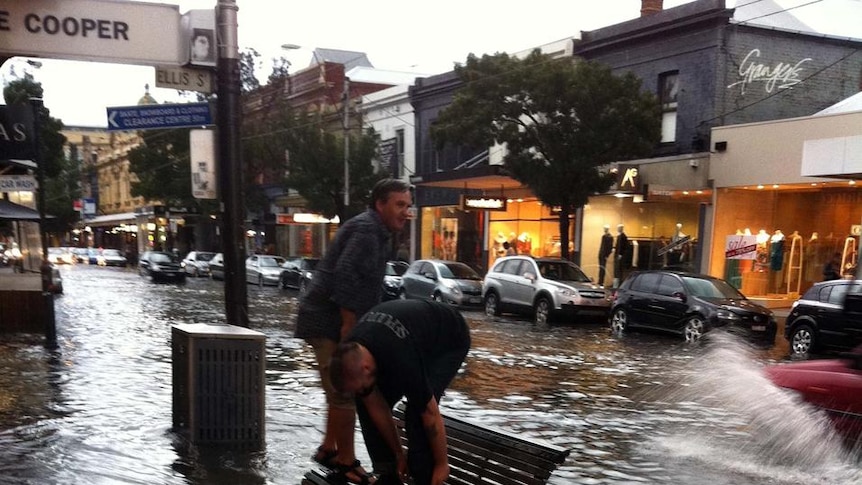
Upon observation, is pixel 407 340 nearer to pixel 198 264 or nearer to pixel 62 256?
pixel 198 264

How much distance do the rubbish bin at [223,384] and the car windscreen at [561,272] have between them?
13254 mm

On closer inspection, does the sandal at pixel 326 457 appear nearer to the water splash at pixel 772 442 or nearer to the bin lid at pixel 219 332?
the bin lid at pixel 219 332

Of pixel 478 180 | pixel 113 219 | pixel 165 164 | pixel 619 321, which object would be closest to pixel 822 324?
pixel 619 321

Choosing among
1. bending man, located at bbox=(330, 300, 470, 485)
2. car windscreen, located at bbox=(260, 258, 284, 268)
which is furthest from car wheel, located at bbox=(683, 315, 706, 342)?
car windscreen, located at bbox=(260, 258, 284, 268)

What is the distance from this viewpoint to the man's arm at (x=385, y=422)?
395 cm

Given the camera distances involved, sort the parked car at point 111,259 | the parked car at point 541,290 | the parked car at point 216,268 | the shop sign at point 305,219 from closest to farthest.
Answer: the parked car at point 541,290 → the parked car at point 216,268 → the shop sign at point 305,219 → the parked car at point 111,259

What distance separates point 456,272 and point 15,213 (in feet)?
40.6

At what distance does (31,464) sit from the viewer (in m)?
5.31

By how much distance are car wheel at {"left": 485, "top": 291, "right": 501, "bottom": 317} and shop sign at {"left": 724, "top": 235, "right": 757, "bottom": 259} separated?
644cm

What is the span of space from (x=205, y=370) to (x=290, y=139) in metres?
27.5

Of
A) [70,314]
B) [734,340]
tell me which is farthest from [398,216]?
[70,314]

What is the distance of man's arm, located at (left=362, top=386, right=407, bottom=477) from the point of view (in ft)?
13.0

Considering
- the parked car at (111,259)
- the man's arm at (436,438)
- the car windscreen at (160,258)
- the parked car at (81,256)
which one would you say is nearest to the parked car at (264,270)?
the car windscreen at (160,258)

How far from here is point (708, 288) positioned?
14969 mm
